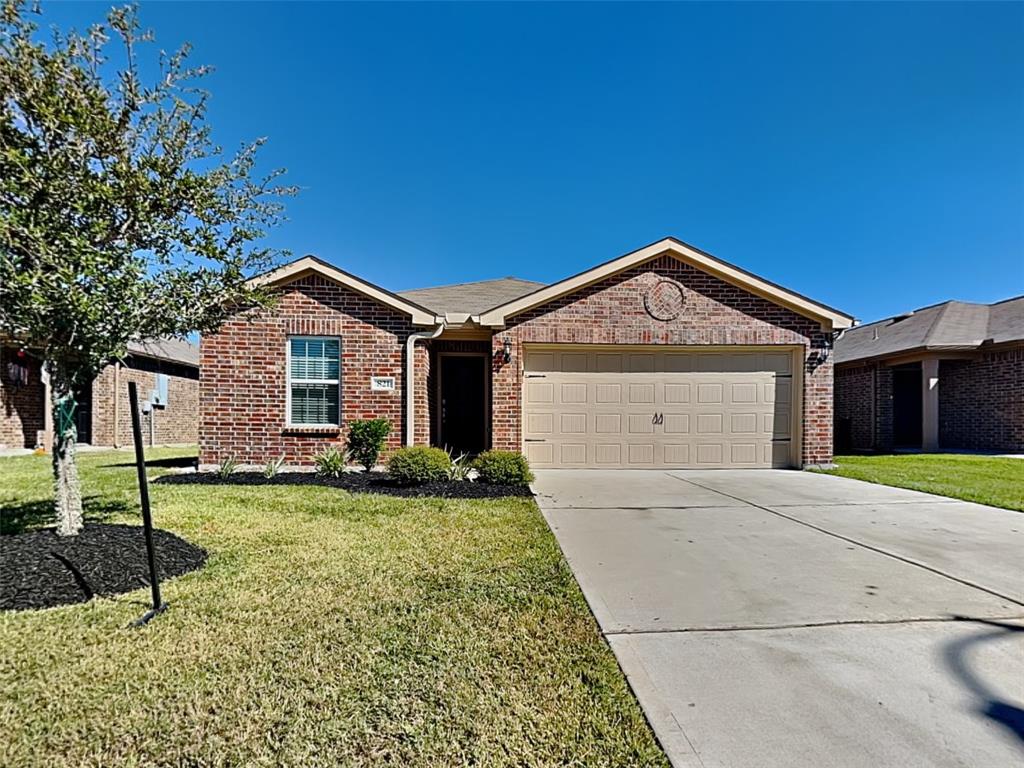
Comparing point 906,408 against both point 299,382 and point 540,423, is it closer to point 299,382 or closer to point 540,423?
point 540,423

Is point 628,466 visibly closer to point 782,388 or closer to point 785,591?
point 782,388

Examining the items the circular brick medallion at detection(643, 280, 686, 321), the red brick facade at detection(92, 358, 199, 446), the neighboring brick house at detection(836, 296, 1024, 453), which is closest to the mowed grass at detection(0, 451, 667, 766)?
the circular brick medallion at detection(643, 280, 686, 321)

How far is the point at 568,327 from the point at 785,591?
672 centimetres

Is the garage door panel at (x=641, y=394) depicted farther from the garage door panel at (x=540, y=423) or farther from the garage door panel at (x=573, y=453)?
the garage door panel at (x=540, y=423)

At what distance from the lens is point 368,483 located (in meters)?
7.86

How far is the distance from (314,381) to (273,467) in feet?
5.66

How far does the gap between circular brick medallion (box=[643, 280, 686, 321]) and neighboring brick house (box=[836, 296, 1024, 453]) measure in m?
8.47

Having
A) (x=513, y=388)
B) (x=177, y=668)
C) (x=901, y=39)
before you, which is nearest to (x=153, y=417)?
(x=513, y=388)

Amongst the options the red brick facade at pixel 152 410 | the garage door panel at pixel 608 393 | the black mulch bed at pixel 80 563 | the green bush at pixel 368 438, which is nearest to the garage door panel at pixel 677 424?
the garage door panel at pixel 608 393

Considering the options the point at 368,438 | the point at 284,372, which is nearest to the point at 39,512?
the point at 284,372

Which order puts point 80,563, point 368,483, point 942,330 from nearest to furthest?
point 80,563 < point 368,483 < point 942,330

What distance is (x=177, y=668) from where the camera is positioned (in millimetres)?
2539

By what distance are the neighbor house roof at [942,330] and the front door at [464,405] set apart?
1186 centimetres

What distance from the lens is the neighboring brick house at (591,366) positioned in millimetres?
9133
